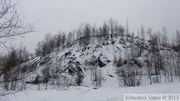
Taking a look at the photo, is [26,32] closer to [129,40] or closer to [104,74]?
[104,74]

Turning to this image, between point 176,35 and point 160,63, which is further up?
point 176,35

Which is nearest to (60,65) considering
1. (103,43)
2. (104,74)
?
(104,74)

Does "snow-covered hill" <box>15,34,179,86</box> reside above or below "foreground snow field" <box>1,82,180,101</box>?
above

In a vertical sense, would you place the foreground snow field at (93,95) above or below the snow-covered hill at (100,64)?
below

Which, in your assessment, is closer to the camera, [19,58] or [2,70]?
[2,70]

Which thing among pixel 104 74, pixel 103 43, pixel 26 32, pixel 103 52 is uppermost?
pixel 103 43

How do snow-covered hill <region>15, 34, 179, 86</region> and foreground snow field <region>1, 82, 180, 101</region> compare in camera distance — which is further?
snow-covered hill <region>15, 34, 179, 86</region>

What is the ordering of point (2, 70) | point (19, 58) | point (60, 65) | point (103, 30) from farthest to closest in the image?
point (103, 30), point (60, 65), point (19, 58), point (2, 70)

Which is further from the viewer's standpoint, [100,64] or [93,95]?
[100,64]

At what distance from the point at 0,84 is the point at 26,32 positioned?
1.73m

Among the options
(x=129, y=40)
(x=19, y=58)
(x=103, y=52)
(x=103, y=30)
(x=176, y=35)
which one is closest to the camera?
(x=19, y=58)

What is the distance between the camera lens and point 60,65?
67250 millimetres

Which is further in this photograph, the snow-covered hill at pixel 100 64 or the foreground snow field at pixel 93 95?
the snow-covered hill at pixel 100 64

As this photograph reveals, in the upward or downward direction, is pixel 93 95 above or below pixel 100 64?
below
